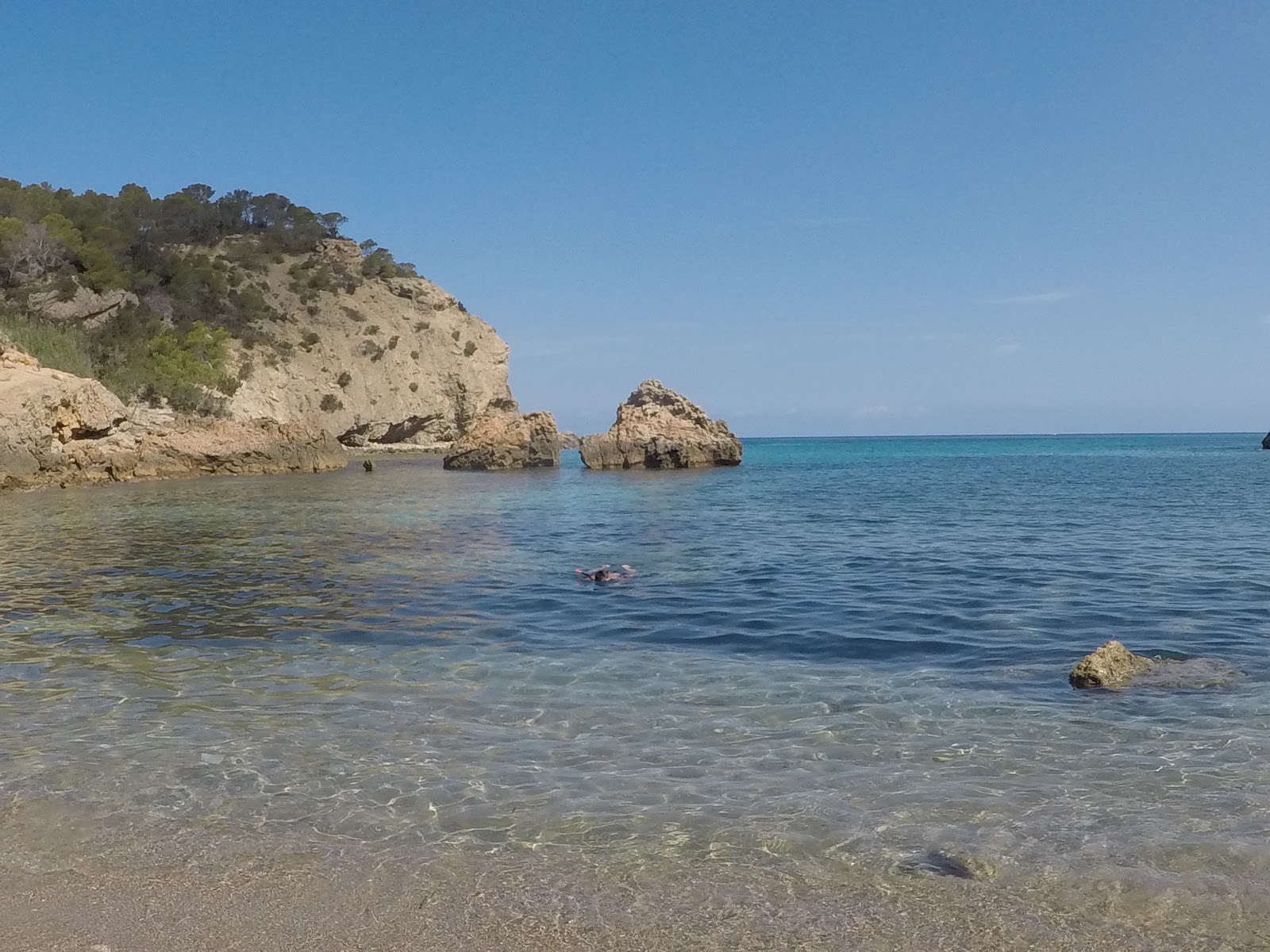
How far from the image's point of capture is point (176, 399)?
51.5 meters

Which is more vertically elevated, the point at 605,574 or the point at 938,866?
the point at 605,574

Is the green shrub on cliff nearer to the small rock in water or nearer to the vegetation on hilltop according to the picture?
the vegetation on hilltop

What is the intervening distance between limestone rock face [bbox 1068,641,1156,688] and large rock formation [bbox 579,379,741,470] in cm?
4509

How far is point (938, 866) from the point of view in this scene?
15.8ft

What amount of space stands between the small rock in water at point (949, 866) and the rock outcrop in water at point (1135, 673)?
12.8ft

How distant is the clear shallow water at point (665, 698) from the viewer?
536cm

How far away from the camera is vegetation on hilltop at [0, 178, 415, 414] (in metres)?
51.5

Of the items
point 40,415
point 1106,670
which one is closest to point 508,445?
point 40,415

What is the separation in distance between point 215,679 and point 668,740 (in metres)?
4.35

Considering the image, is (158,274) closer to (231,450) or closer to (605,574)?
(231,450)

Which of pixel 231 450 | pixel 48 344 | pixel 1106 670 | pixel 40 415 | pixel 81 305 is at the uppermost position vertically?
pixel 81 305

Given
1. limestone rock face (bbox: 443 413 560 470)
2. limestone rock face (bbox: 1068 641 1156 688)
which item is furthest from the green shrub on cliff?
limestone rock face (bbox: 1068 641 1156 688)

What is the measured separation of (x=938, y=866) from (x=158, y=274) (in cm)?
7046

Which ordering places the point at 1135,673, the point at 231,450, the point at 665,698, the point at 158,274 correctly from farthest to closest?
the point at 158,274 < the point at 231,450 < the point at 1135,673 < the point at 665,698
